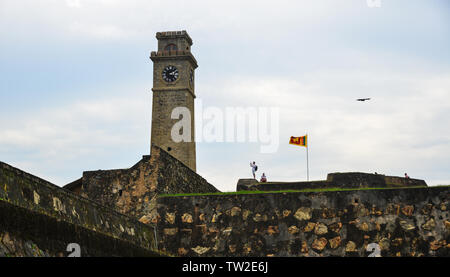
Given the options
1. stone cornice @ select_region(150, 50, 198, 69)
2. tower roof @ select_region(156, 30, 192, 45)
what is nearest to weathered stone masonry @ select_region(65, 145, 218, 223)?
stone cornice @ select_region(150, 50, 198, 69)

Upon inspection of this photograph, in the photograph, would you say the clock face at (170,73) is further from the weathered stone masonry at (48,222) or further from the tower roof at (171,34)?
the weathered stone masonry at (48,222)

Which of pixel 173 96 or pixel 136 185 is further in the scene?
pixel 173 96

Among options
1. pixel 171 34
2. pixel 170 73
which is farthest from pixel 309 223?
pixel 171 34

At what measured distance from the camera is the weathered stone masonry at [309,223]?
37.2 ft

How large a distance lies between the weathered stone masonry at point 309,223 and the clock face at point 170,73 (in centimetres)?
4167

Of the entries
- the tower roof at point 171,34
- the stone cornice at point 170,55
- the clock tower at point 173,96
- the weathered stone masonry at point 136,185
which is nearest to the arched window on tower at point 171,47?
the clock tower at point 173,96

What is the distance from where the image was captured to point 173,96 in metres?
53.3

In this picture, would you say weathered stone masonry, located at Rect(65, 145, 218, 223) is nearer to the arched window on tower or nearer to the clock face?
the clock face

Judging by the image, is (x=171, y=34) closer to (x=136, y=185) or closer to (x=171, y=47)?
(x=171, y=47)

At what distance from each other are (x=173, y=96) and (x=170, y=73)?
6.64 ft

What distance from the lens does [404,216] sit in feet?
37.6

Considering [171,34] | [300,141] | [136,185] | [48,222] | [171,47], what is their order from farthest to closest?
[171,47]
[171,34]
[300,141]
[136,185]
[48,222]

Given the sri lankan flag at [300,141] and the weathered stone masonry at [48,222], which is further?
the sri lankan flag at [300,141]

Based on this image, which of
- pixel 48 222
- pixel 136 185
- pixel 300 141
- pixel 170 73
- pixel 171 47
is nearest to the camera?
pixel 48 222
